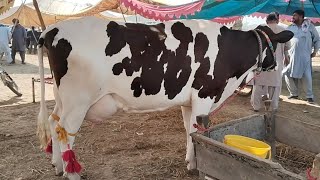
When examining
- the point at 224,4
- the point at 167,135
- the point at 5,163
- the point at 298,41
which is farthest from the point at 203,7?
the point at 5,163

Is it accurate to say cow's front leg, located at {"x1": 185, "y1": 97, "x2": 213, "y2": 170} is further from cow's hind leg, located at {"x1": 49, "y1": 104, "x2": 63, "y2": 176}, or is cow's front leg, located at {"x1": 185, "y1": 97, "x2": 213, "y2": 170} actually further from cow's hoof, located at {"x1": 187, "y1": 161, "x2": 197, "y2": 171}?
cow's hind leg, located at {"x1": 49, "y1": 104, "x2": 63, "y2": 176}

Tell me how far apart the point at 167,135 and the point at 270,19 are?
8.55 ft

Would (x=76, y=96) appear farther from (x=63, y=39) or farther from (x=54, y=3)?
(x=54, y=3)

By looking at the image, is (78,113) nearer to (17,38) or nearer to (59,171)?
(59,171)

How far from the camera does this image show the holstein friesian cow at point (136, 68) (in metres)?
3.23

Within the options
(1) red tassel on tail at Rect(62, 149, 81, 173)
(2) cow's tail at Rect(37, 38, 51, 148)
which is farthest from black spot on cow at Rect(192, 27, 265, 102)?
(2) cow's tail at Rect(37, 38, 51, 148)

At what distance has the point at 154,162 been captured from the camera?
401cm

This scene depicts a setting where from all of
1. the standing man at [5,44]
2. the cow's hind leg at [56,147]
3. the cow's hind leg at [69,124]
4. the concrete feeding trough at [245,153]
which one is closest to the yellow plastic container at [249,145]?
the concrete feeding trough at [245,153]

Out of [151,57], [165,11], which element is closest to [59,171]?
[151,57]

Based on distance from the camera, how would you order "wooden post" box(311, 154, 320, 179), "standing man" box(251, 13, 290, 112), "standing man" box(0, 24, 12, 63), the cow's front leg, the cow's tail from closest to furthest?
1. "wooden post" box(311, 154, 320, 179)
2. the cow's tail
3. the cow's front leg
4. "standing man" box(251, 13, 290, 112)
5. "standing man" box(0, 24, 12, 63)

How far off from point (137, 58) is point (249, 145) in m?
1.35

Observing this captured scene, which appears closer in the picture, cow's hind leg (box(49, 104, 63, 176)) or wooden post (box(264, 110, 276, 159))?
wooden post (box(264, 110, 276, 159))

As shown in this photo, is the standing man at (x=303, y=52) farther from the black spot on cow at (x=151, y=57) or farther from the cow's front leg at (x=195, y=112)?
the black spot on cow at (x=151, y=57)

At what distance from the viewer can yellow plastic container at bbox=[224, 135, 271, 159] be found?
105 inches
